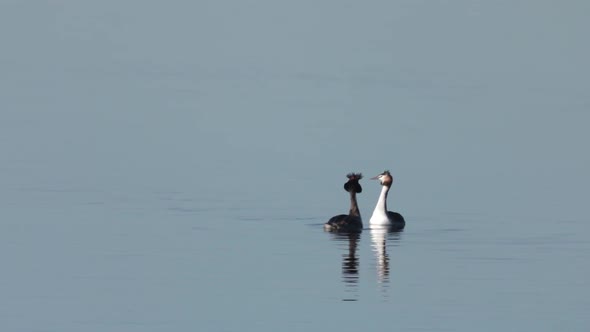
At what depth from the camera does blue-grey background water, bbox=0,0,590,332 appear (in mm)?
25203

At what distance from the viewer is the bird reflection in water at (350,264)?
1043 inches

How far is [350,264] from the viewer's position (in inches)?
1147

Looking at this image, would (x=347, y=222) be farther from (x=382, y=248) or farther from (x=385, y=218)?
(x=382, y=248)

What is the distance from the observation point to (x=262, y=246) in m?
30.7

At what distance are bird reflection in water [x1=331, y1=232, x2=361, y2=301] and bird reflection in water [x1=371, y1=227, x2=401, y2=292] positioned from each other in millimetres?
279

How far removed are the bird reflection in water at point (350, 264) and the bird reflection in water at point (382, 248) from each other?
279 millimetres

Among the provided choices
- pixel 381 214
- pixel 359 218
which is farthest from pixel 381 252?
pixel 381 214

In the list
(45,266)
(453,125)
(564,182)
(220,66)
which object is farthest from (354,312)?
(220,66)

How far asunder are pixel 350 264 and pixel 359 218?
16.2ft

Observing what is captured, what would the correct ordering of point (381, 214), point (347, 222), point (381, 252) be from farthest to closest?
point (381, 214), point (347, 222), point (381, 252)

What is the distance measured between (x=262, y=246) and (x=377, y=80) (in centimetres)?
4197

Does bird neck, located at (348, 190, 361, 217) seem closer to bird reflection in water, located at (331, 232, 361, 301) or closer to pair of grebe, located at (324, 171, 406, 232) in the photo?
pair of grebe, located at (324, 171, 406, 232)

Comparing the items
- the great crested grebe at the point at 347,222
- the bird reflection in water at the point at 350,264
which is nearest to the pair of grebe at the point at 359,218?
the great crested grebe at the point at 347,222

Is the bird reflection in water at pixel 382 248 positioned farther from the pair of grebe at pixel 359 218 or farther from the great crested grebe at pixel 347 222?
the great crested grebe at pixel 347 222
